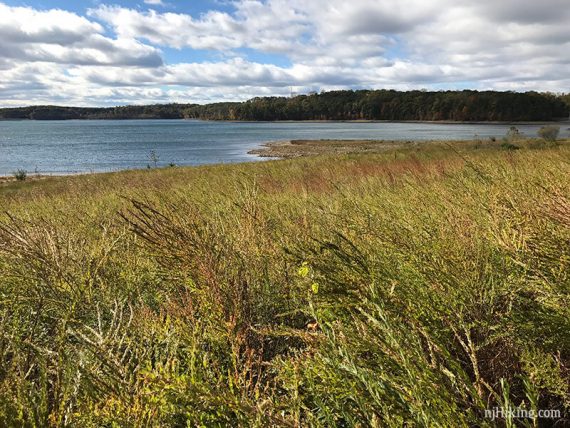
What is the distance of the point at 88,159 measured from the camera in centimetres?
6031

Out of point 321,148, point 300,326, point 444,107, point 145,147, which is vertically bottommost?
point 145,147

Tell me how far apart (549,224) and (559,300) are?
0.80m

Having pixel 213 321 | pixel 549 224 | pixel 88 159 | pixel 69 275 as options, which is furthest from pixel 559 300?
pixel 88 159

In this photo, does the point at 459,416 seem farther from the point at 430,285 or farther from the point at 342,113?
the point at 342,113

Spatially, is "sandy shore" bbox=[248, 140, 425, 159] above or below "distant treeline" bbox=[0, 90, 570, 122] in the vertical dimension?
below

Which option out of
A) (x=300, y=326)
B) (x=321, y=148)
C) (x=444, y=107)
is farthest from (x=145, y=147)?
(x=444, y=107)

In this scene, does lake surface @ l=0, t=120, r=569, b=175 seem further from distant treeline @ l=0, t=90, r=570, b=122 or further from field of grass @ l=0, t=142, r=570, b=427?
field of grass @ l=0, t=142, r=570, b=427

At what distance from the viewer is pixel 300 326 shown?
2.40 metres

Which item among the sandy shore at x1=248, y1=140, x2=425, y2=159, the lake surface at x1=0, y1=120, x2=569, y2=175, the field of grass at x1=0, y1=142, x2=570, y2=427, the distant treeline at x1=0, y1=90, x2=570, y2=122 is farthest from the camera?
the distant treeline at x1=0, y1=90, x2=570, y2=122

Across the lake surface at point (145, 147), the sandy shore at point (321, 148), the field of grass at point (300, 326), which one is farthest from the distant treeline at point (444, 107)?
the field of grass at point (300, 326)

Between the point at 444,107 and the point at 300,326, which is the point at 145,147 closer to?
the point at 300,326

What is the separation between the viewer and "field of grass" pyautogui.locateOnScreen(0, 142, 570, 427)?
50.9 inches

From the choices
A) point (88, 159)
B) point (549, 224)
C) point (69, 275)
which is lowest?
point (88, 159)

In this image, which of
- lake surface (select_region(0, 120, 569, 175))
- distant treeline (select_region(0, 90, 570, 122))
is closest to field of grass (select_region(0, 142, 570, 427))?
lake surface (select_region(0, 120, 569, 175))
